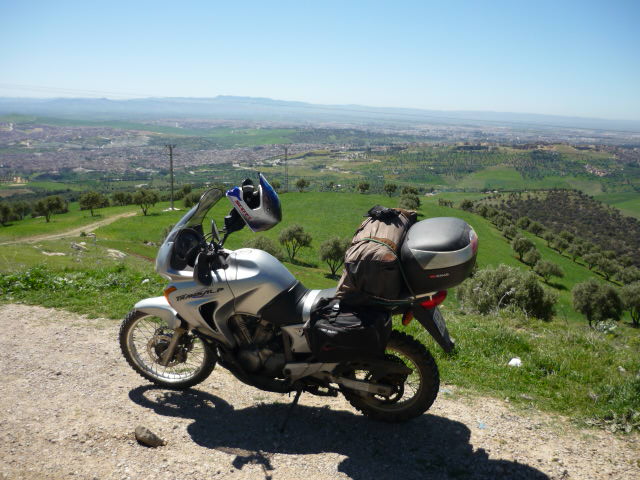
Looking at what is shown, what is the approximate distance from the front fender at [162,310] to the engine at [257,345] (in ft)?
2.72

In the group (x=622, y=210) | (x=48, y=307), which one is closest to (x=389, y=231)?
(x=48, y=307)

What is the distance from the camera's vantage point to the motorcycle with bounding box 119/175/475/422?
15.0 feet

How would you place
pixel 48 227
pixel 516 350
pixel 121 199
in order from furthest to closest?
pixel 121 199
pixel 48 227
pixel 516 350

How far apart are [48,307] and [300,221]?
2438 inches

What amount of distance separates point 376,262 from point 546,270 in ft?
224

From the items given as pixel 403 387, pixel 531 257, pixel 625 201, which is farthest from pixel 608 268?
pixel 625 201

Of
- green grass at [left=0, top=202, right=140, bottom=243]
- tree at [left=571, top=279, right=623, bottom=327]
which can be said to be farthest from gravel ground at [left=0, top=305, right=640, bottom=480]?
green grass at [left=0, top=202, right=140, bottom=243]

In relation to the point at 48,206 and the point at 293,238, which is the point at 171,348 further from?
Answer: the point at 48,206

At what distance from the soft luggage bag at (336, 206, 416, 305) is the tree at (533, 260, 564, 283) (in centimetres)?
6706

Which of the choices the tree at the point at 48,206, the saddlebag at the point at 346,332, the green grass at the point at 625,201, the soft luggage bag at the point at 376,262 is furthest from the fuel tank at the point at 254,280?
the green grass at the point at 625,201

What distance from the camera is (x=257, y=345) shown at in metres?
4.94

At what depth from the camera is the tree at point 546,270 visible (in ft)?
210

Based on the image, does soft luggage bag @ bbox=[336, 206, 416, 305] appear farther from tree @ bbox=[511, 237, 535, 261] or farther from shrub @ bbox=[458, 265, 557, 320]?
tree @ bbox=[511, 237, 535, 261]

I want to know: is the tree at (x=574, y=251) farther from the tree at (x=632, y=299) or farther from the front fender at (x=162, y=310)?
the front fender at (x=162, y=310)
